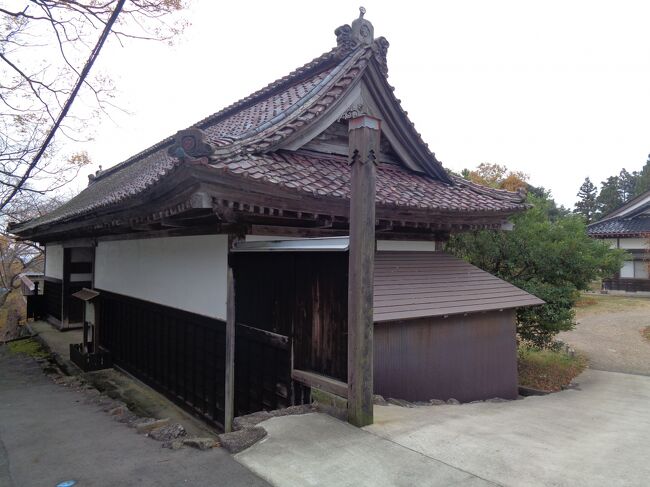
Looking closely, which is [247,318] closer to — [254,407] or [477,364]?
[254,407]

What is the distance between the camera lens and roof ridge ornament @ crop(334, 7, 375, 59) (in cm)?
786

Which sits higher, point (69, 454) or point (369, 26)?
point (369, 26)

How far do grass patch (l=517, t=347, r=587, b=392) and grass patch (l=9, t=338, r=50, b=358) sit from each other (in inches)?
529

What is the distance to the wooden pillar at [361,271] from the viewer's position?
4.18 m

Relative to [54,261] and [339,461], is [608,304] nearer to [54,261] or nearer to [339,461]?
[339,461]

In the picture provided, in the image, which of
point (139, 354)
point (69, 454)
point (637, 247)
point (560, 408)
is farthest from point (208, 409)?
point (637, 247)

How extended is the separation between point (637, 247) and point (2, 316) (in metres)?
35.1

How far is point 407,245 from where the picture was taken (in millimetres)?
7582

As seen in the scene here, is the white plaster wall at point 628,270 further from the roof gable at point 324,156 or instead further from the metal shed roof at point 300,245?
the metal shed roof at point 300,245

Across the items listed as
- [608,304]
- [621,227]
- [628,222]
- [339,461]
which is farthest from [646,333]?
[339,461]

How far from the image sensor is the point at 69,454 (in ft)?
15.1

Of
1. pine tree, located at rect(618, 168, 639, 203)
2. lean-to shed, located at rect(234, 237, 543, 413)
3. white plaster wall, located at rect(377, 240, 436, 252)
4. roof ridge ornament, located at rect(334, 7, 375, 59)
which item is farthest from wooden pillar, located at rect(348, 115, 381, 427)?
pine tree, located at rect(618, 168, 639, 203)

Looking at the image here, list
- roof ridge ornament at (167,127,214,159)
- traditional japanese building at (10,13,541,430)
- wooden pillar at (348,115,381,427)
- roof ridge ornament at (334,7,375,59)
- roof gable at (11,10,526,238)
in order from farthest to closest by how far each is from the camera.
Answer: roof ridge ornament at (334,7,375,59) → traditional japanese building at (10,13,541,430) → roof gable at (11,10,526,238) → roof ridge ornament at (167,127,214,159) → wooden pillar at (348,115,381,427)

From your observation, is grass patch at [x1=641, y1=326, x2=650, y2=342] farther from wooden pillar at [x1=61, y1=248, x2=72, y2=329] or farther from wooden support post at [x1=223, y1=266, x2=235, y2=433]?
wooden pillar at [x1=61, y1=248, x2=72, y2=329]
